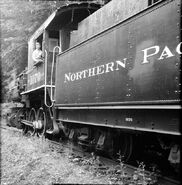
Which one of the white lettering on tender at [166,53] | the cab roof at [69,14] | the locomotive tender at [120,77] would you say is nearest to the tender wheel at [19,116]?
the locomotive tender at [120,77]

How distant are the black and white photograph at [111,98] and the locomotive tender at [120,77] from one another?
0.01 metres

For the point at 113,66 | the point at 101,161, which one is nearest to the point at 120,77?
the point at 113,66

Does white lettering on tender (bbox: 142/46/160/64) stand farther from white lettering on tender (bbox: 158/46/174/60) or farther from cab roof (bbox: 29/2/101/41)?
cab roof (bbox: 29/2/101/41)

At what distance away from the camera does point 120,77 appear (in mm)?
4590

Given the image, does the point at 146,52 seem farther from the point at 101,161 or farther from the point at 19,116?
the point at 19,116

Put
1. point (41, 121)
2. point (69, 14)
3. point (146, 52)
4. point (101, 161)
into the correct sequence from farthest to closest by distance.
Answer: point (41, 121), point (69, 14), point (101, 161), point (146, 52)

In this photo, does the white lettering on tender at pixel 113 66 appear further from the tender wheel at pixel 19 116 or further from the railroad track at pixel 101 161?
the tender wheel at pixel 19 116

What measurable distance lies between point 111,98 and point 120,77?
0.40 m

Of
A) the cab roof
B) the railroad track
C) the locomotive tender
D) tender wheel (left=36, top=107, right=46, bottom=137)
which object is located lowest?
the railroad track

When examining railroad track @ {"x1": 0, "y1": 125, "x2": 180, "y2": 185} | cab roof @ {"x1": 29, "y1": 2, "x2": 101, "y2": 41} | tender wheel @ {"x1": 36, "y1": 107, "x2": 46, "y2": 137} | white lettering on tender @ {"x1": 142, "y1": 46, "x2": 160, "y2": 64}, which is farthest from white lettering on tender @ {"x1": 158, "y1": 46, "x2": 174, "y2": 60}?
tender wheel @ {"x1": 36, "y1": 107, "x2": 46, "y2": 137}

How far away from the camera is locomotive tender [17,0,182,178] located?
3.67 m

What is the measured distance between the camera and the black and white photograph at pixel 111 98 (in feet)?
12.3

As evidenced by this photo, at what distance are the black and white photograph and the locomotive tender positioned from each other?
13 mm

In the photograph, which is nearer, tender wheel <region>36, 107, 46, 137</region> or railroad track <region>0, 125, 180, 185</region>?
railroad track <region>0, 125, 180, 185</region>
